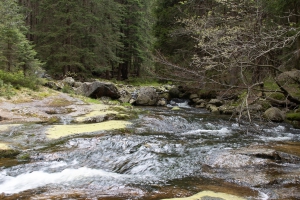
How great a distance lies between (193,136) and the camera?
827 cm

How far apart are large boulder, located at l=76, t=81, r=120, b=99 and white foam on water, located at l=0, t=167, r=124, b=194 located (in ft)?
37.0

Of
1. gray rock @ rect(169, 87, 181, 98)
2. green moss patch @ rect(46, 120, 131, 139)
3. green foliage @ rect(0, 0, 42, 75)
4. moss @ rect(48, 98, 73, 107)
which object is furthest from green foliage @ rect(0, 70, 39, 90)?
gray rock @ rect(169, 87, 181, 98)

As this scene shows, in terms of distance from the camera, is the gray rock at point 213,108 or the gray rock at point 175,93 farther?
the gray rock at point 175,93

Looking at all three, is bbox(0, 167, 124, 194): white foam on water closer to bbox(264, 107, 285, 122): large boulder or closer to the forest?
the forest

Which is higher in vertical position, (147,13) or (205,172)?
(147,13)

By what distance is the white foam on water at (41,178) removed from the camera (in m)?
4.27

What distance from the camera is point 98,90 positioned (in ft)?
52.9

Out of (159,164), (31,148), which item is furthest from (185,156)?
(31,148)

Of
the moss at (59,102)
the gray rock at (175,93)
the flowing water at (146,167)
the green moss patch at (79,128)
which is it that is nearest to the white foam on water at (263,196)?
the flowing water at (146,167)

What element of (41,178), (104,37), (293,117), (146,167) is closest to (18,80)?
(41,178)

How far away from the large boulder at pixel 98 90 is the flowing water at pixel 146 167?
27.6 feet

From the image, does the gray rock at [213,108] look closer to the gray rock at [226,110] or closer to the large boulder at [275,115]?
the gray rock at [226,110]

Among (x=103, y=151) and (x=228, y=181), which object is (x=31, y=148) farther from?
(x=228, y=181)

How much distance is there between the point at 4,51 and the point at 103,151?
31.1 feet
